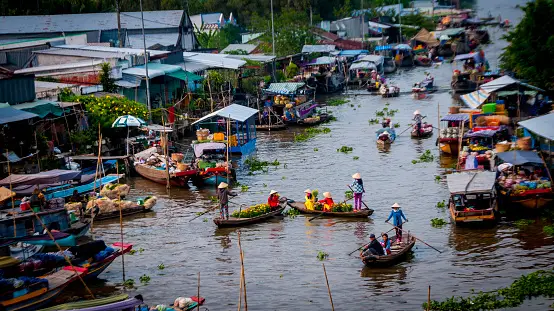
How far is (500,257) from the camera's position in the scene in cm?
2030

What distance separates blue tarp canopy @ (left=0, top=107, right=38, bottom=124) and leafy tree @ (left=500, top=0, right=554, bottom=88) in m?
21.6

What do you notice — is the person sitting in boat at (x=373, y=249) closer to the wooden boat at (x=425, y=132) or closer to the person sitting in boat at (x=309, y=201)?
the person sitting in boat at (x=309, y=201)

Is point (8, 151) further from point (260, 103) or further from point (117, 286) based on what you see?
point (260, 103)

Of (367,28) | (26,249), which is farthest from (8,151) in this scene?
(367,28)

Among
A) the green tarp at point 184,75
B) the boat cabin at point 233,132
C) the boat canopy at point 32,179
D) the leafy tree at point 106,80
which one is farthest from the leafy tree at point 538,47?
the boat canopy at point 32,179

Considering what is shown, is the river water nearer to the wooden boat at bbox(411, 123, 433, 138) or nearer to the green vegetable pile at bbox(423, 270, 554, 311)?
the green vegetable pile at bbox(423, 270, 554, 311)

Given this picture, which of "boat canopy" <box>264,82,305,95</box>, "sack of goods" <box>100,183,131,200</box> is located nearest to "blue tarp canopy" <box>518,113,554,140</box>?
"sack of goods" <box>100,183,131,200</box>

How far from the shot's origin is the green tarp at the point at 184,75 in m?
42.1

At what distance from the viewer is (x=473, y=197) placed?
75.4ft

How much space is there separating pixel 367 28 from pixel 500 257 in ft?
186

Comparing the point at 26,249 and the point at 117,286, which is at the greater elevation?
the point at 26,249

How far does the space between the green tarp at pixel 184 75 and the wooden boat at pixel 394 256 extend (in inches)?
928

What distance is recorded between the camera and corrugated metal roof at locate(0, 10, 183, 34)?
53781mm

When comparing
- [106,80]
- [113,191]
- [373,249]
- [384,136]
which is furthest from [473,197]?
[106,80]
